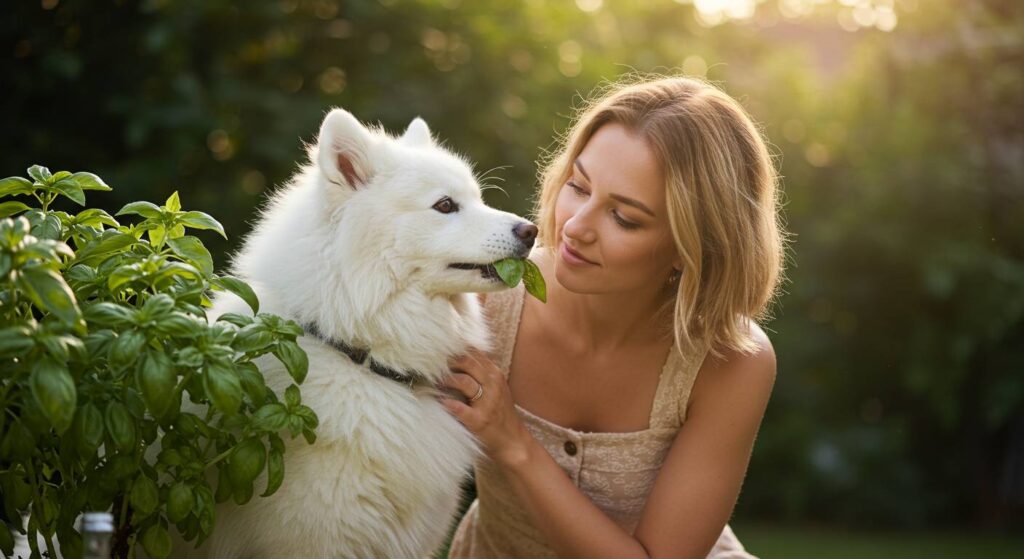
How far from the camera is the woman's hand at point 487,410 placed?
2488 mm

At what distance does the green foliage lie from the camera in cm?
157

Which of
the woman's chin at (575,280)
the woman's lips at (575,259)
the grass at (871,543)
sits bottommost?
the grass at (871,543)

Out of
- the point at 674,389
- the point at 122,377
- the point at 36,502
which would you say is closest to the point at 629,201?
the point at 674,389

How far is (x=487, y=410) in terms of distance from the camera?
250 centimetres

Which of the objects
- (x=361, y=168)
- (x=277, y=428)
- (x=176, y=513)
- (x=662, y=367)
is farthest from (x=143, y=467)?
(x=662, y=367)

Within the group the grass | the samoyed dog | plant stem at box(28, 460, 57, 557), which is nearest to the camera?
plant stem at box(28, 460, 57, 557)

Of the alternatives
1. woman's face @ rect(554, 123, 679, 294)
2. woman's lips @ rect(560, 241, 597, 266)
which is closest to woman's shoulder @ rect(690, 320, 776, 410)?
woman's face @ rect(554, 123, 679, 294)

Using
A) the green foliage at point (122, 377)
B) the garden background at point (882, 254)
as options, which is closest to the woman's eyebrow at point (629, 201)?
the green foliage at point (122, 377)

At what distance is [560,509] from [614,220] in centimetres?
74

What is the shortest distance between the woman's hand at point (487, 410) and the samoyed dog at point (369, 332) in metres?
0.03

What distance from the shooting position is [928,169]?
648 cm

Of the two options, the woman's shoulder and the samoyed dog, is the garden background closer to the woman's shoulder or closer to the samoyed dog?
the woman's shoulder

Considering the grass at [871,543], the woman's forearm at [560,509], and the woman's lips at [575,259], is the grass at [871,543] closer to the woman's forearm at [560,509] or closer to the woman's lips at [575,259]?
the woman's forearm at [560,509]

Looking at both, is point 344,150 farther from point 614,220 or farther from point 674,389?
point 674,389
